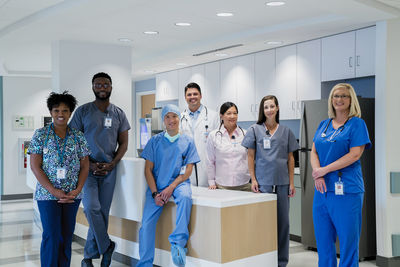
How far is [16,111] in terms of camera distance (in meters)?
9.00

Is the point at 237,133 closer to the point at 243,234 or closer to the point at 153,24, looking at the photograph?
the point at 243,234

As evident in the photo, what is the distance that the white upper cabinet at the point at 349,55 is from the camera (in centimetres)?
479

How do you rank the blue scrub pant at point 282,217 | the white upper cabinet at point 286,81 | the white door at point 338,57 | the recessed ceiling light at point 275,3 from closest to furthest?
the blue scrub pant at point 282,217
the recessed ceiling light at point 275,3
the white door at point 338,57
the white upper cabinet at point 286,81

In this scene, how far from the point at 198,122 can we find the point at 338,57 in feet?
6.30

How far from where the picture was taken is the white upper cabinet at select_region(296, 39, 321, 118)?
5421mm

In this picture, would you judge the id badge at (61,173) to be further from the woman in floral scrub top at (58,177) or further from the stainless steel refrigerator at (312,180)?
the stainless steel refrigerator at (312,180)

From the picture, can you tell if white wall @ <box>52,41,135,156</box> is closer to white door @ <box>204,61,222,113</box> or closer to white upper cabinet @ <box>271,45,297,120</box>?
white door @ <box>204,61,222,113</box>

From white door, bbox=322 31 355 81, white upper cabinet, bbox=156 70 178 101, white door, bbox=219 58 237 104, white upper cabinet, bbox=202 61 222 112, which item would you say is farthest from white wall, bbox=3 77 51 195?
white door, bbox=322 31 355 81

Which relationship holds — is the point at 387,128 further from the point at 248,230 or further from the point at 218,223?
the point at 218,223

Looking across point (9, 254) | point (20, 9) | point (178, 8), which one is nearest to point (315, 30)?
point (178, 8)

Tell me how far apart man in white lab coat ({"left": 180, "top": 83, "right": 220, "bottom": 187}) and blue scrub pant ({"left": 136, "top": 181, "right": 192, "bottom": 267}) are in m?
0.58

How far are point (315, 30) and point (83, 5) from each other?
2.41 m

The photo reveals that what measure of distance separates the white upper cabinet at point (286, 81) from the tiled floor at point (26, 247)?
163 cm

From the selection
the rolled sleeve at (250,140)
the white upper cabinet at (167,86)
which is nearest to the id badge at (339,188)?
the rolled sleeve at (250,140)
